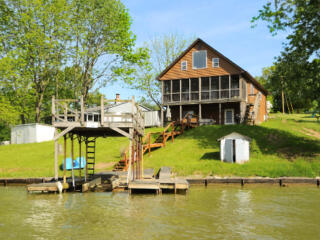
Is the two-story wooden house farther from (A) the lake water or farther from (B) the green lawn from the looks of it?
(A) the lake water

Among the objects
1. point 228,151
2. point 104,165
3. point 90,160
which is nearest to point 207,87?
point 228,151

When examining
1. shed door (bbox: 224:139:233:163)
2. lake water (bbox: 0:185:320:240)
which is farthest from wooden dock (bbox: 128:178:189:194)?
shed door (bbox: 224:139:233:163)

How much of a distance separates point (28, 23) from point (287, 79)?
31.6m

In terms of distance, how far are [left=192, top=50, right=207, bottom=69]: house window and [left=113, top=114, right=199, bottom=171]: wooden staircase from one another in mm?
6342

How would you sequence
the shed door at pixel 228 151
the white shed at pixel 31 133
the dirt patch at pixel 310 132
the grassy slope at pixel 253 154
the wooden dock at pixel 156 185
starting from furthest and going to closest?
the white shed at pixel 31 133 < the dirt patch at pixel 310 132 < the shed door at pixel 228 151 < the grassy slope at pixel 253 154 < the wooden dock at pixel 156 185

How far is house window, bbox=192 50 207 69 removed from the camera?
41.2 m

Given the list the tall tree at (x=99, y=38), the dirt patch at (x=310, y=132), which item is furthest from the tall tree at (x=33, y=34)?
the dirt patch at (x=310, y=132)

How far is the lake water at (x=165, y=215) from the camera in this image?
11227 mm

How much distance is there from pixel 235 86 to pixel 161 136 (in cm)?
1285

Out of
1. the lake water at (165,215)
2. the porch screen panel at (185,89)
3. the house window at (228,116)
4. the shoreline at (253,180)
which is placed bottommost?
the lake water at (165,215)

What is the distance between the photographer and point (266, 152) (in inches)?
1084

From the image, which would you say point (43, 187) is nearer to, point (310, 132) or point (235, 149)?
point (235, 149)

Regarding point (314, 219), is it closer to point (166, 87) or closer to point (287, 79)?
point (287, 79)

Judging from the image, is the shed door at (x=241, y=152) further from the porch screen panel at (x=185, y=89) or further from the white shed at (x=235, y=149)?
the porch screen panel at (x=185, y=89)
